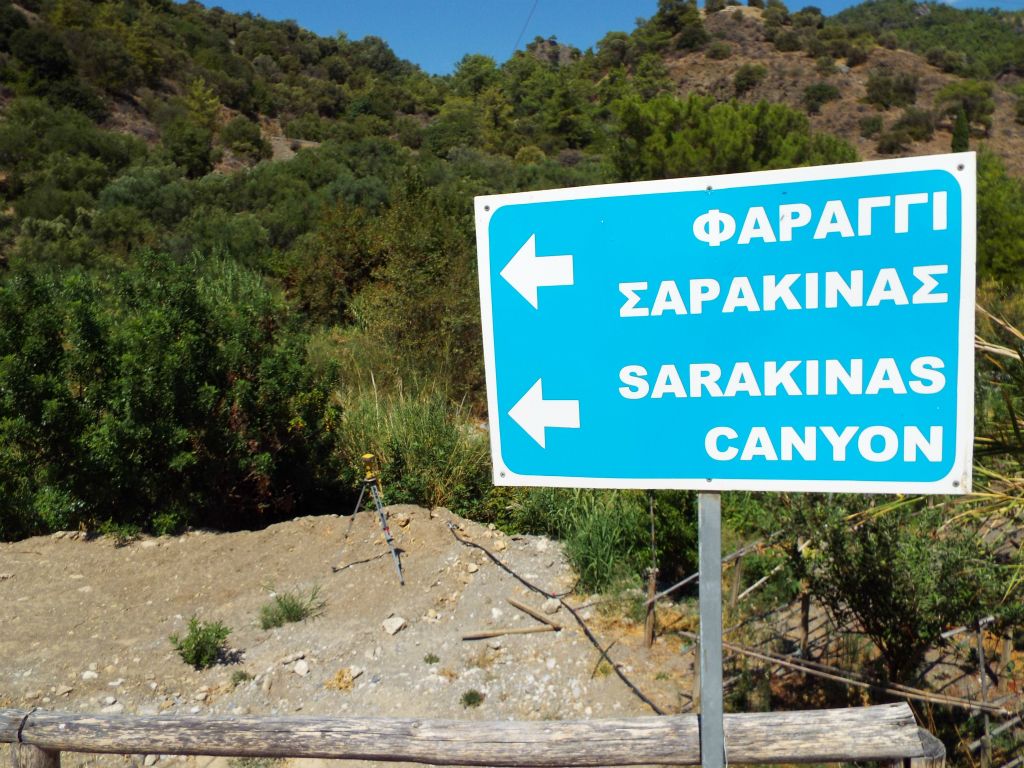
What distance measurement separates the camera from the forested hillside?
4430mm

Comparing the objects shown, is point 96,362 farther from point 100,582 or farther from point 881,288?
point 881,288

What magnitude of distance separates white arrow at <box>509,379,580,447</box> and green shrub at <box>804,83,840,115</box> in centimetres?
5259

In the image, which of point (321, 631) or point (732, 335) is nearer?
point (732, 335)

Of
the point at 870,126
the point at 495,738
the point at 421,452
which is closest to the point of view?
the point at 495,738

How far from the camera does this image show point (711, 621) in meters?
1.64

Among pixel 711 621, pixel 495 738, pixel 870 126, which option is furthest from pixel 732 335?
pixel 870 126

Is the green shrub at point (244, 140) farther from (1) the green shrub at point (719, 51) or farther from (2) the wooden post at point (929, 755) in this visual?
(1) the green shrub at point (719, 51)

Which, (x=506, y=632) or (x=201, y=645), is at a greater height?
(x=201, y=645)

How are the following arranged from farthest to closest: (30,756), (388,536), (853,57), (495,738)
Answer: (853,57) < (388,536) < (30,756) < (495,738)

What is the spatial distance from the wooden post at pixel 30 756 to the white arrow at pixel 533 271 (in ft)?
6.46

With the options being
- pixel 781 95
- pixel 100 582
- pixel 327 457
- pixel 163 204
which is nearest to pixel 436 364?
pixel 327 457

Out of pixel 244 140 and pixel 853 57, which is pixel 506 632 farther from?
pixel 853 57

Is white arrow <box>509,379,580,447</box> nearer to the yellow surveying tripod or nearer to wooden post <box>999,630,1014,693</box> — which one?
wooden post <box>999,630,1014,693</box>

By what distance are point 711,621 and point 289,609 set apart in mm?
4131
